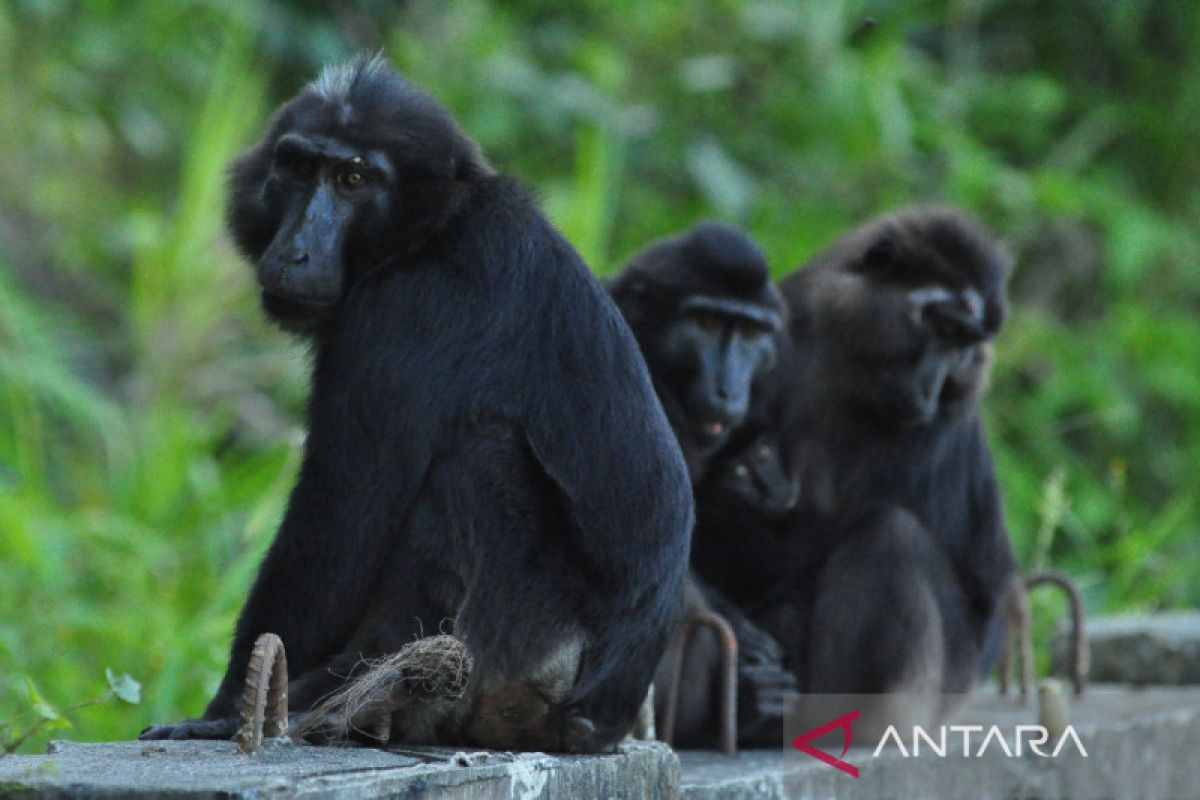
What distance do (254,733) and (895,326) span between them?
292cm

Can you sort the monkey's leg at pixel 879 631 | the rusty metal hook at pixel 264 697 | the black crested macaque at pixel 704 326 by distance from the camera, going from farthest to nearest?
1. the monkey's leg at pixel 879 631
2. the black crested macaque at pixel 704 326
3. the rusty metal hook at pixel 264 697

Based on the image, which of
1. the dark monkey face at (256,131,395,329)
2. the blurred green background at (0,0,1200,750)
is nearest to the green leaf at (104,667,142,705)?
the dark monkey face at (256,131,395,329)

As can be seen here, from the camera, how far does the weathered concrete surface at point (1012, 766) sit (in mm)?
4020

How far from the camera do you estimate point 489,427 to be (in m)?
3.24

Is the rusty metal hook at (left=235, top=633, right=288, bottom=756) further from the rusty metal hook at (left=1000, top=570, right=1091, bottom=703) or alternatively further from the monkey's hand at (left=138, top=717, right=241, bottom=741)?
the rusty metal hook at (left=1000, top=570, right=1091, bottom=703)

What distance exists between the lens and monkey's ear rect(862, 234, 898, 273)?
521 centimetres

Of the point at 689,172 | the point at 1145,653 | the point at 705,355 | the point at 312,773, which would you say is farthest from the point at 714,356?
the point at 689,172

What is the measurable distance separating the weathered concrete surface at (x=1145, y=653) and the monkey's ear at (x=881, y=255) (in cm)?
205

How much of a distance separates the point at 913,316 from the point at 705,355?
82 centimetres

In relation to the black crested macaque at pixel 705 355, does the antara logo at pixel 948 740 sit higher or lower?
lower

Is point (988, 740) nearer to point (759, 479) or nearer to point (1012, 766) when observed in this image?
point (1012, 766)

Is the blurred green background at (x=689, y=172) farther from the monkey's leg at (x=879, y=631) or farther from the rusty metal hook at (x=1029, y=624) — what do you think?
the monkey's leg at (x=879, y=631)

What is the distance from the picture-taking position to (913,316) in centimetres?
504

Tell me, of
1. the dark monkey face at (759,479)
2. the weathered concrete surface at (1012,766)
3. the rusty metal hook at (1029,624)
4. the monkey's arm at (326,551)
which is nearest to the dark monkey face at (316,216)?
the monkey's arm at (326,551)
